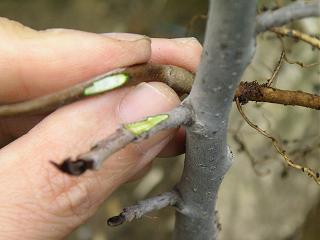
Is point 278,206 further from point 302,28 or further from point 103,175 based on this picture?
point 103,175

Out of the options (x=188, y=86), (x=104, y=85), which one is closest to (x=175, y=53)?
(x=188, y=86)

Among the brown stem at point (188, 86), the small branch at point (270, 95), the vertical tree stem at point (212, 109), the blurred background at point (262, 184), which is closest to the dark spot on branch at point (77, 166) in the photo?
the vertical tree stem at point (212, 109)

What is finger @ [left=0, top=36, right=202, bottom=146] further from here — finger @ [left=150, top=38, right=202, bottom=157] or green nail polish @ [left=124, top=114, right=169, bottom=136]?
green nail polish @ [left=124, top=114, right=169, bottom=136]

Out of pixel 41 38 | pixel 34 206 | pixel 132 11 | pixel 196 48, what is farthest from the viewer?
pixel 132 11

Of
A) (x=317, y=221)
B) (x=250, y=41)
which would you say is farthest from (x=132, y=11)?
(x=250, y=41)

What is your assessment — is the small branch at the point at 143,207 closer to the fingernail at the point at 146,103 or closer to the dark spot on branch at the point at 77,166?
the fingernail at the point at 146,103

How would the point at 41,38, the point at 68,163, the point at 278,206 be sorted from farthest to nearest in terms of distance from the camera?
the point at 278,206, the point at 41,38, the point at 68,163

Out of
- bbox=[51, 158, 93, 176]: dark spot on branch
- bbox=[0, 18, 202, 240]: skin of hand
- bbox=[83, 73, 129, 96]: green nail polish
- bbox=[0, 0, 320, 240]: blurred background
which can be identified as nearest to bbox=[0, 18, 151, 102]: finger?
bbox=[0, 18, 202, 240]: skin of hand
